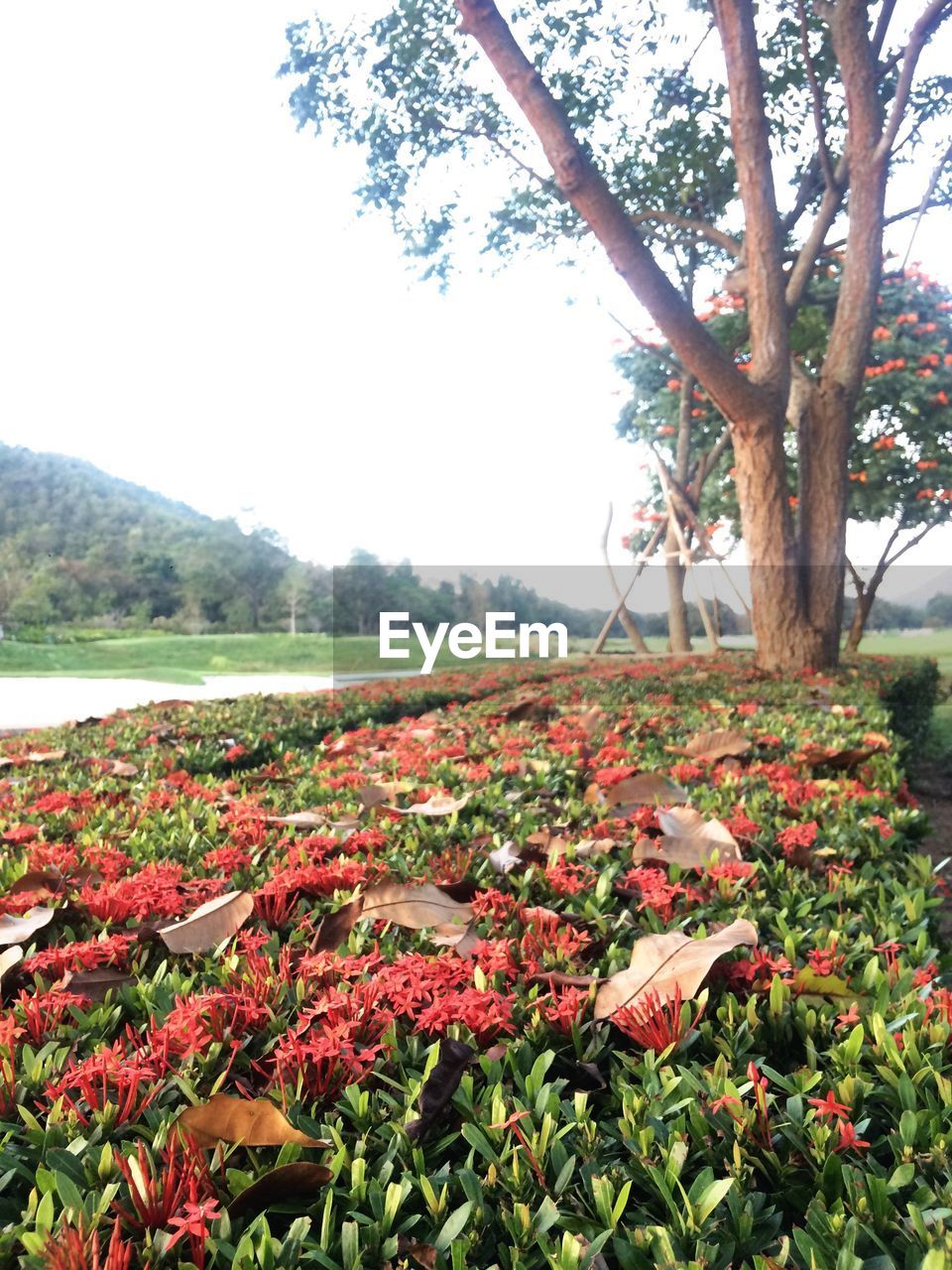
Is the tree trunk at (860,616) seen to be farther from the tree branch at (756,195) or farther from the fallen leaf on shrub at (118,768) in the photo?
the fallen leaf on shrub at (118,768)

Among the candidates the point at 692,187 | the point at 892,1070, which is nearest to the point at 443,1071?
the point at 892,1070

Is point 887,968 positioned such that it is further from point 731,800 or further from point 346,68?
point 346,68

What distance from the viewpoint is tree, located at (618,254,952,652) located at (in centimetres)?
1209

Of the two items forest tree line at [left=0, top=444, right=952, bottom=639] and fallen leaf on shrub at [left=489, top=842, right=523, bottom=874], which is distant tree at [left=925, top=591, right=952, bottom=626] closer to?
forest tree line at [left=0, top=444, right=952, bottom=639]

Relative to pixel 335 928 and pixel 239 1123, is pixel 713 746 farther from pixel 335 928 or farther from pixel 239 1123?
pixel 239 1123

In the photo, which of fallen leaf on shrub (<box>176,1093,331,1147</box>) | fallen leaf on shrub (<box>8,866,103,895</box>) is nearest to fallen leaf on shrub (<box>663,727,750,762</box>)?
fallen leaf on shrub (<box>8,866,103,895</box>)

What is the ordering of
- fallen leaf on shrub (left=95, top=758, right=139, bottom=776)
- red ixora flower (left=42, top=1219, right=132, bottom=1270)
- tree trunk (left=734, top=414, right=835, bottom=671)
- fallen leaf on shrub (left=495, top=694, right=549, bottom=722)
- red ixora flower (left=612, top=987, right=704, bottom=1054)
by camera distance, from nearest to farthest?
1. red ixora flower (left=42, top=1219, right=132, bottom=1270)
2. red ixora flower (left=612, top=987, right=704, bottom=1054)
3. fallen leaf on shrub (left=95, top=758, right=139, bottom=776)
4. fallen leaf on shrub (left=495, top=694, right=549, bottom=722)
5. tree trunk (left=734, top=414, right=835, bottom=671)

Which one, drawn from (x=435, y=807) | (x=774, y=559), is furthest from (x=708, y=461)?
(x=435, y=807)

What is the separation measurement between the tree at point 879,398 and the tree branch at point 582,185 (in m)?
5.75

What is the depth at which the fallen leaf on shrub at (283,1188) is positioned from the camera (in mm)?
729

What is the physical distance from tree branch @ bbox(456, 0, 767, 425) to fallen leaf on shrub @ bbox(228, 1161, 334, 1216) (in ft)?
18.6

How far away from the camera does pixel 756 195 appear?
6633 mm

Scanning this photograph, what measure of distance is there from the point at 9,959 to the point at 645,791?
135cm

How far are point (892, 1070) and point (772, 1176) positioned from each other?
0.63 feet
